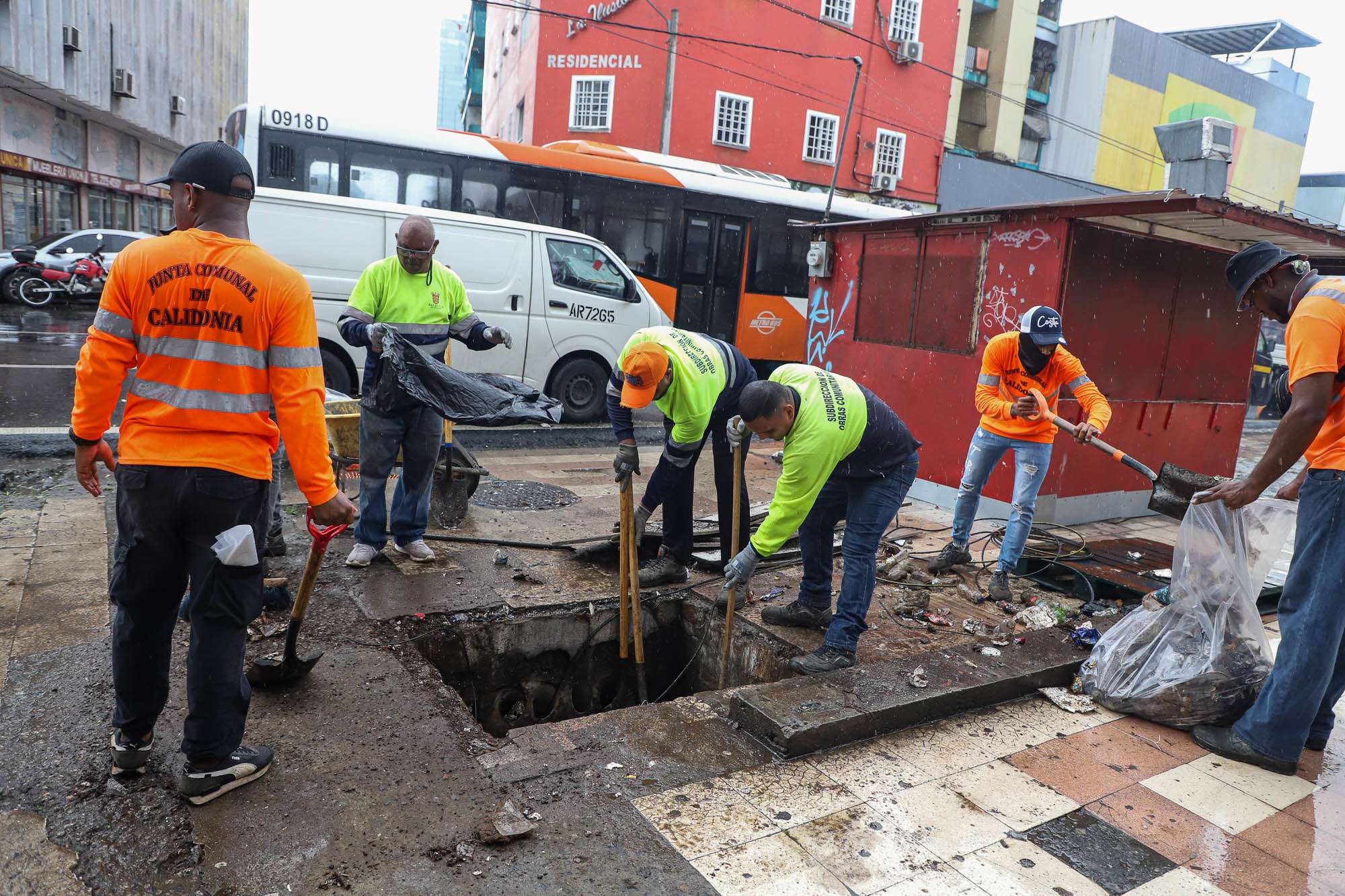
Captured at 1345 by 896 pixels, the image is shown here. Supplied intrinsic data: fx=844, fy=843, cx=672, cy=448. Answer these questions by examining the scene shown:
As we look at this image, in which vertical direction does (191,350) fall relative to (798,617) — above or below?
above

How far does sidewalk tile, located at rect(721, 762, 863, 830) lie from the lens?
9.21ft

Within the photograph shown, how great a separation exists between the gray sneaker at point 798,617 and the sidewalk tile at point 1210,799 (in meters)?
1.62

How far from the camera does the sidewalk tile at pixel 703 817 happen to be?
8.54 ft

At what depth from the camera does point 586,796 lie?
2.78 metres

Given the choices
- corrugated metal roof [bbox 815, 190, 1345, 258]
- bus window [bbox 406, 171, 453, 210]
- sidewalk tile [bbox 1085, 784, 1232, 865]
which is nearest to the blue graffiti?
corrugated metal roof [bbox 815, 190, 1345, 258]

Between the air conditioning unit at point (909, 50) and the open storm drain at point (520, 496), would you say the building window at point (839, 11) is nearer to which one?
the air conditioning unit at point (909, 50)

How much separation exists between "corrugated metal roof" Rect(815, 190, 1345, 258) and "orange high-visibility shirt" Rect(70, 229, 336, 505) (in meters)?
4.98

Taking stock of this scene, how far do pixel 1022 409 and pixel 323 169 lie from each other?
28.0 feet

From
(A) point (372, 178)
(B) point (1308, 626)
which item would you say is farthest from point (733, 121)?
(B) point (1308, 626)

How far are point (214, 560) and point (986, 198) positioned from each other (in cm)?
2633

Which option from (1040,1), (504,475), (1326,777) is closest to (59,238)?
(504,475)

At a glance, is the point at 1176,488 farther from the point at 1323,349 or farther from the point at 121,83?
the point at 121,83

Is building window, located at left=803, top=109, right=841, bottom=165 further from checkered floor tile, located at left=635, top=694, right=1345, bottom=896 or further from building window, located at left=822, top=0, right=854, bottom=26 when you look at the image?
checkered floor tile, located at left=635, top=694, right=1345, bottom=896

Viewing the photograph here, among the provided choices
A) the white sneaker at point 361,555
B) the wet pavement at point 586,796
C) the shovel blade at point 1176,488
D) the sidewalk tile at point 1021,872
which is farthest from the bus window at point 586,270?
the sidewalk tile at point 1021,872
